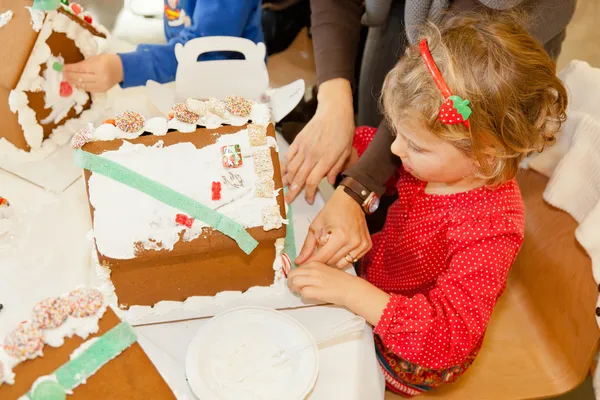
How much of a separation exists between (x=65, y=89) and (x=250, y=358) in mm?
802

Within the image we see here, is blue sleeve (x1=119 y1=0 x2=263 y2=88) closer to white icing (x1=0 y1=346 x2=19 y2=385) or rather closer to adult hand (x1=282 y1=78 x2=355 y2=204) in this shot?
adult hand (x1=282 y1=78 x2=355 y2=204)

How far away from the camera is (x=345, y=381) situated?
973 millimetres

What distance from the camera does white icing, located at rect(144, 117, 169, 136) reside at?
1.02 m

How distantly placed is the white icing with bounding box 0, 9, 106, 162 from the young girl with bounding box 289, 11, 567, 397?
660mm

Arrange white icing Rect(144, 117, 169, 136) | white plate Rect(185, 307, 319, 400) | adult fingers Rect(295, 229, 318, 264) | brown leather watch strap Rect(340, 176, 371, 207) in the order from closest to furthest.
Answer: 1. white plate Rect(185, 307, 319, 400)
2. white icing Rect(144, 117, 169, 136)
3. adult fingers Rect(295, 229, 318, 264)
4. brown leather watch strap Rect(340, 176, 371, 207)

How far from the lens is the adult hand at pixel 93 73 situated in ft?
4.43

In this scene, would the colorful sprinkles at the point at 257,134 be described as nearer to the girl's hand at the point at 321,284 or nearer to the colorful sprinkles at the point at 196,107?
the colorful sprinkles at the point at 196,107

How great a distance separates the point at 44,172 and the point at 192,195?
51 centimetres

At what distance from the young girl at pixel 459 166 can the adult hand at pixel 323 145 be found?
0.13m

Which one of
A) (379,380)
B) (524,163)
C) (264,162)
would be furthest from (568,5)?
(379,380)

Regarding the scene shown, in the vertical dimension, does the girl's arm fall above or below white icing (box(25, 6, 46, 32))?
below

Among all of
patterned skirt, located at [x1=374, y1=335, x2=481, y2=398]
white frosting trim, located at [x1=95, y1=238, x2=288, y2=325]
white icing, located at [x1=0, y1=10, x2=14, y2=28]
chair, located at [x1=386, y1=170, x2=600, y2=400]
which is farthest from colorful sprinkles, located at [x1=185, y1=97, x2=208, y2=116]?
chair, located at [x1=386, y1=170, x2=600, y2=400]

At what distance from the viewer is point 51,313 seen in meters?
0.72

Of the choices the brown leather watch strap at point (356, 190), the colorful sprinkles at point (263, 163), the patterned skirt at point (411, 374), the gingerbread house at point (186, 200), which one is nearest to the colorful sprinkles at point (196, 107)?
the gingerbread house at point (186, 200)
